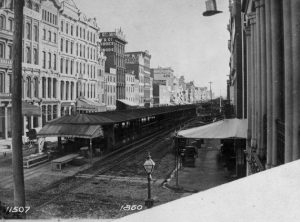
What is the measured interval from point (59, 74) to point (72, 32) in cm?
341

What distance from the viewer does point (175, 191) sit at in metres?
11.8

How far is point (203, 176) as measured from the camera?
14.0 metres

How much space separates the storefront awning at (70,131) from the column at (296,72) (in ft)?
42.7

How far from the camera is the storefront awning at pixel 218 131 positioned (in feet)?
38.8

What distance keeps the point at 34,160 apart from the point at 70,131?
100 inches

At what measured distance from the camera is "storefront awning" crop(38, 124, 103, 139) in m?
16.5

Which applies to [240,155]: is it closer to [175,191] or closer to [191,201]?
[175,191]

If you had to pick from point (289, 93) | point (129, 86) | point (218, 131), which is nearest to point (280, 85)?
point (289, 93)

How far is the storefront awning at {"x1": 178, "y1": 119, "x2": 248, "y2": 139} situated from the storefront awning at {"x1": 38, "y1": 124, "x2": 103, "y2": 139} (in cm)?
594

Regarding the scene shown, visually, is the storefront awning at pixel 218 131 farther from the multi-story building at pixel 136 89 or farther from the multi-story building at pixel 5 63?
the multi-story building at pixel 136 89

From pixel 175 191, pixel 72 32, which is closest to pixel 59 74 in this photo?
pixel 72 32

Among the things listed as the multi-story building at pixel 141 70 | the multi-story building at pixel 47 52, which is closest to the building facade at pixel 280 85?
the multi-story building at pixel 47 52

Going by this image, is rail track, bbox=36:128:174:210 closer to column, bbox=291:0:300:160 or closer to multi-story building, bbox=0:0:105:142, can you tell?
multi-story building, bbox=0:0:105:142

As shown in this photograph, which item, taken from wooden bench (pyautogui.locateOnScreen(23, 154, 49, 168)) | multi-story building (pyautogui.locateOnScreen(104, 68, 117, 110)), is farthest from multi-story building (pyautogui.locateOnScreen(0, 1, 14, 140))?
multi-story building (pyautogui.locateOnScreen(104, 68, 117, 110))
